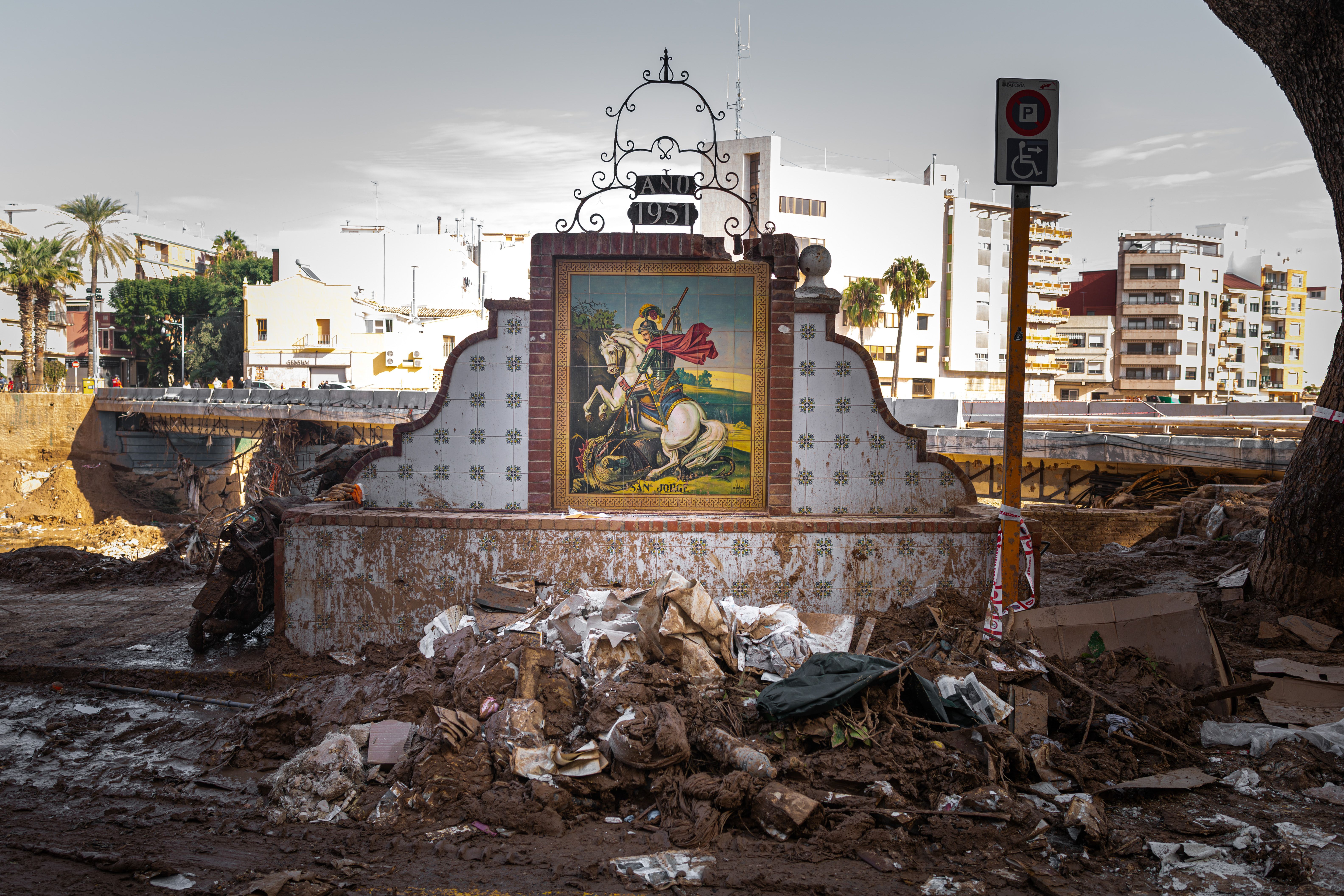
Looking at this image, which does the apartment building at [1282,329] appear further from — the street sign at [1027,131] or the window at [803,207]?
the street sign at [1027,131]

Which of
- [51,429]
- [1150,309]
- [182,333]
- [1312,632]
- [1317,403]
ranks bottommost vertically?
[1312,632]

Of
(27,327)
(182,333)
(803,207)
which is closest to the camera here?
(27,327)

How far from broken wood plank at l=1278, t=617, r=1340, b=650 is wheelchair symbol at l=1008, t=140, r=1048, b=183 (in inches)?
161

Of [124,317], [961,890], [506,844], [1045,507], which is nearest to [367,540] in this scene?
[506,844]

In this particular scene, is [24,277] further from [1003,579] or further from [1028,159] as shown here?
[1003,579]

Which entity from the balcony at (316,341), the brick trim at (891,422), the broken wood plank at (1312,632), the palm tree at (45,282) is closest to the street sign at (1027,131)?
the brick trim at (891,422)

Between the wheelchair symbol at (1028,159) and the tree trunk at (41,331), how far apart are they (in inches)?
1789

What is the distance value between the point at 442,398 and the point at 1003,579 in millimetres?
4971

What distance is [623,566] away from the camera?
6.82 metres

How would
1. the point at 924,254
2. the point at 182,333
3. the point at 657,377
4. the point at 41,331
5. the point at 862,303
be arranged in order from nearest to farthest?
the point at 657,377 → the point at 41,331 → the point at 862,303 → the point at 182,333 → the point at 924,254

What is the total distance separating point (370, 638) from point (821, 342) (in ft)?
15.3

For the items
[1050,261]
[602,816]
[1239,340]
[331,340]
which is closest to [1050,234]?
[1050,261]

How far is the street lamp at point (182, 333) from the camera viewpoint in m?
53.0

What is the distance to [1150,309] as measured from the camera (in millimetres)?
59719
